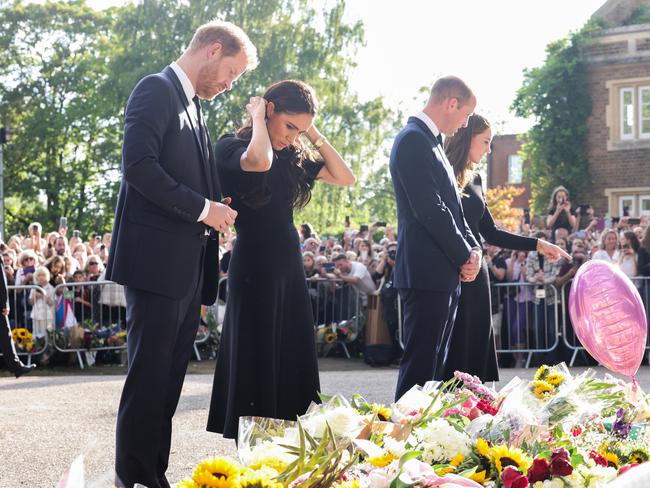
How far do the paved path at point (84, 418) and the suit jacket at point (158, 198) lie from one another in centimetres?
70

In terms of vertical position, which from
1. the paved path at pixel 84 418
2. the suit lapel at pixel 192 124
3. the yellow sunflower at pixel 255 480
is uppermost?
the suit lapel at pixel 192 124

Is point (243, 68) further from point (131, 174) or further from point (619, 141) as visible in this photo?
point (619, 141)

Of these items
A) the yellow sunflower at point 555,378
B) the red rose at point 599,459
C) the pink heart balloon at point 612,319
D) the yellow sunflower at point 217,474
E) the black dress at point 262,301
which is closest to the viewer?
the yellow sunflower at point 217,474

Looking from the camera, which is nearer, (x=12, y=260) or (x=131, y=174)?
(x=131, y=174)

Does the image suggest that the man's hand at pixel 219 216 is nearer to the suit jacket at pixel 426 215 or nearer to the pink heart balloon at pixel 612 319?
the suit jacket at pixel 426 215

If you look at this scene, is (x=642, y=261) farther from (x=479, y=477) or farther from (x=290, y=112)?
(x=479, y=477)

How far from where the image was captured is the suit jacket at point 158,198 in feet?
12.4

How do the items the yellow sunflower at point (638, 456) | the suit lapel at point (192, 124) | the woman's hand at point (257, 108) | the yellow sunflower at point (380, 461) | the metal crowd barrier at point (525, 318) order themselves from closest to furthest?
the yellow sunflower at point (380, 461) < the yellow sunflower at point (638, 456) < the suit lapel at point (192, 124) < the woman's hand at point (257, 108) < the metal crowd barrier at point (525, 318)

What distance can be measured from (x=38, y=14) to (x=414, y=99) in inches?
659

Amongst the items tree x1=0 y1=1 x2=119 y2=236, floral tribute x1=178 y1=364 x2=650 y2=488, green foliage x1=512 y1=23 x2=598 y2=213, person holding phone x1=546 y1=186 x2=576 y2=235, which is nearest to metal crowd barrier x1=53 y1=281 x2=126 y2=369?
person holding phone x1=546 y1=186 x2=576 y2=235

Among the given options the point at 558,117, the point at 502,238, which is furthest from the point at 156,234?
the point at 558,117

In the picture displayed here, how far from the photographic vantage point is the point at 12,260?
14094 millimetres

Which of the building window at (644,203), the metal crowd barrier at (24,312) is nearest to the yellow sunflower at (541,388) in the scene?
the metal crowd barrier at (24,312)

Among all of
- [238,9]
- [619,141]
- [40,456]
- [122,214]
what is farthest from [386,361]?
[238,9]
